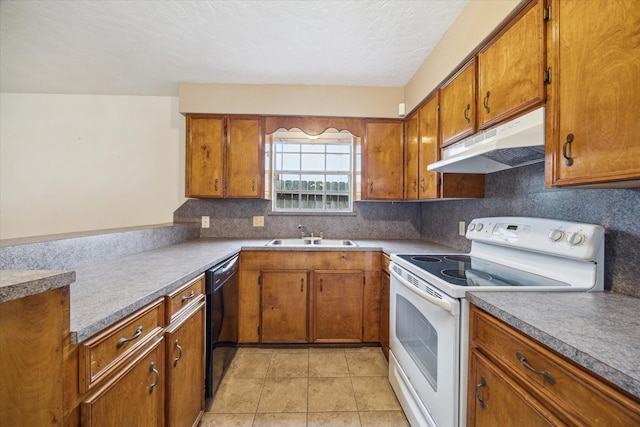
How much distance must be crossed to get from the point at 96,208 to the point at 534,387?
3.62 meters

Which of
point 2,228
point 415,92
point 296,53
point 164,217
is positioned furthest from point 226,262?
point 2,228

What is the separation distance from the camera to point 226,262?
1.78 meters

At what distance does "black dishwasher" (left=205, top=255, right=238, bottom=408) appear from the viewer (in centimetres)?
146

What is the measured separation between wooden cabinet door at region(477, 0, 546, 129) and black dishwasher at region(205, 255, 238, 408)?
70.5 inches

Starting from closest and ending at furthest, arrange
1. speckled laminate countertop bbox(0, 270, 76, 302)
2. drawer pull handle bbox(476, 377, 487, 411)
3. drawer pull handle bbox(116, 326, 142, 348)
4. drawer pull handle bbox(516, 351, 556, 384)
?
speckled laminate countertop bbox(0, 270, 76, 302)
drawer pull handle bbox(516, 351, 556, 384)
drawer pull handle bbox(116, 326, 142, 348)
drawer pull handle bbox(476, 377, 487, 411)

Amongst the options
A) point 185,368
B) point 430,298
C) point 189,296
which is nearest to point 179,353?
point 185,368

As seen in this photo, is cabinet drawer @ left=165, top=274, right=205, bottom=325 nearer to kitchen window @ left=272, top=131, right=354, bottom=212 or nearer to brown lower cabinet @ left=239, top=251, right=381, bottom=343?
brown lower cabinet @ left=239, top=251, right=381, bottom=343

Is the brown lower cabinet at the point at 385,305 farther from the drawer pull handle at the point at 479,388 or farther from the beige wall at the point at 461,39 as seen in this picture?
the beige wall at the point at 461,39

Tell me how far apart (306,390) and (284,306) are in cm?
64

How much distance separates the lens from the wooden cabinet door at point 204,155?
93.9 inches

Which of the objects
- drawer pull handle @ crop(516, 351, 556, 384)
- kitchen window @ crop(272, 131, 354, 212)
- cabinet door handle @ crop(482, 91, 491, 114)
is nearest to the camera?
drawer pull handle @ crop(516, 351, 556, 384)

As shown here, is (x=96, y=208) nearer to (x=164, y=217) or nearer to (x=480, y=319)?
(x=164, y=217)

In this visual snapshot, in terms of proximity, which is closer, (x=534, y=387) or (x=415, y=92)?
(x=534, y=387)

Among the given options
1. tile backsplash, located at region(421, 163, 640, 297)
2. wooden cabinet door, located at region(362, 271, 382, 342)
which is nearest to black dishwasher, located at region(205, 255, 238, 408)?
wooden cabinet door, located at region(362, 271, 382, 342)
